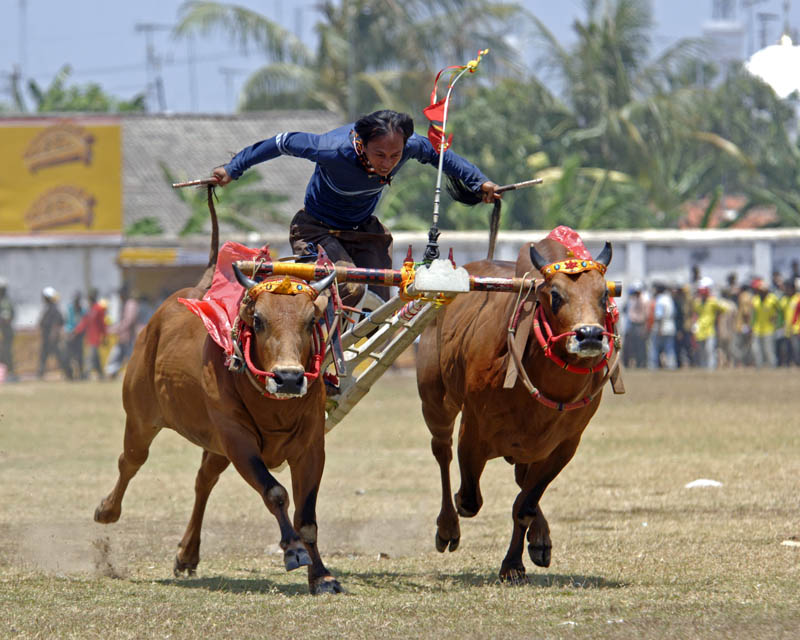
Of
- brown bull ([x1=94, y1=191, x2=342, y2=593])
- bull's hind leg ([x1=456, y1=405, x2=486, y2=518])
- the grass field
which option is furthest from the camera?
bull's hind leg ([x1=456, y1=405, x2=486, y2=518])

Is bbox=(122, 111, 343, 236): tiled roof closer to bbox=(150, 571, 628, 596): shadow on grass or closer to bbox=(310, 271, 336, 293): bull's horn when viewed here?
bbox=(150, 571, 628, 596): shadow on grass

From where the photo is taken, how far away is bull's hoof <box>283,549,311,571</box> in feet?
23.5

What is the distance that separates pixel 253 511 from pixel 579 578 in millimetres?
4259

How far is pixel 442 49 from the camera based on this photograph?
39219 millimetres

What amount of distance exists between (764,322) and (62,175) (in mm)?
16172

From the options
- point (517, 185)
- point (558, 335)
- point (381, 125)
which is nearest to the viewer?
point (558, 335)

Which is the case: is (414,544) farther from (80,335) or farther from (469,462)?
(80,335)

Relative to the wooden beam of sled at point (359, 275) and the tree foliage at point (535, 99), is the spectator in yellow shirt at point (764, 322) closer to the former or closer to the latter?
the tree foliage at point (535, 99)

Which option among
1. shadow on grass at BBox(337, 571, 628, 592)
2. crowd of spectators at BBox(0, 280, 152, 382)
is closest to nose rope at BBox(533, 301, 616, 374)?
shadow on grass at BBox(337, 571, 628, 592)

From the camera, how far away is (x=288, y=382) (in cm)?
705

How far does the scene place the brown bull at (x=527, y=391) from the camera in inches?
300

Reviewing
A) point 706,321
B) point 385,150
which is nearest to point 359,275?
point 385,150

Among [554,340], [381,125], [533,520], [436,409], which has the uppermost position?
[381,125]

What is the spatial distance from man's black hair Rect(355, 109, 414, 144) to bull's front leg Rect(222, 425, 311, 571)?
188cm
